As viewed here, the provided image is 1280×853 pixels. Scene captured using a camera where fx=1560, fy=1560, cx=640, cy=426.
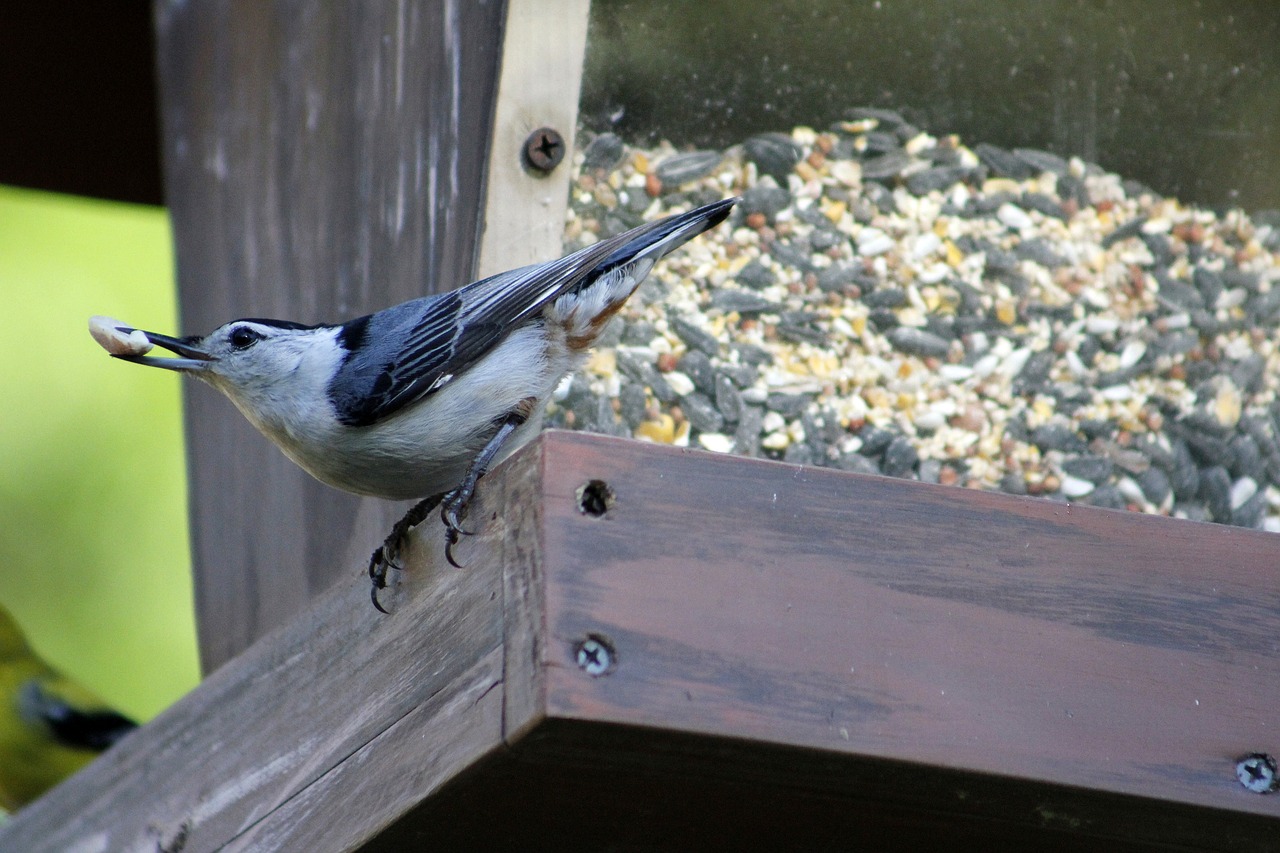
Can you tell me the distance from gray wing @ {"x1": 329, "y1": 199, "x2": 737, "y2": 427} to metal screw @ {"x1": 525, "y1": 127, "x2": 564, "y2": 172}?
146mm

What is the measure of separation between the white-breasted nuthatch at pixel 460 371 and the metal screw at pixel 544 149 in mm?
148

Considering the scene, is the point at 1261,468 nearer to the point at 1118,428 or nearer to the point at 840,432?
the point at 1118,428

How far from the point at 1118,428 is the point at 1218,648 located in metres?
0.91

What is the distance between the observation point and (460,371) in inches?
A: 95.0

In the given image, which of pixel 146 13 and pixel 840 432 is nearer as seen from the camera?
pixel 840 432

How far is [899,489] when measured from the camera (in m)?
1.85

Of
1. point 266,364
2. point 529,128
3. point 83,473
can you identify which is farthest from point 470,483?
point 83,473

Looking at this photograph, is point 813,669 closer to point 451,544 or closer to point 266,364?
point 451,544

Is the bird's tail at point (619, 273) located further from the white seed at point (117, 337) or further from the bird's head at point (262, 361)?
the white seed at point (117, 337)

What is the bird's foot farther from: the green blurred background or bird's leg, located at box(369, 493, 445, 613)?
the green blurred background

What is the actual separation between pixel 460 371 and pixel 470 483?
0.39m

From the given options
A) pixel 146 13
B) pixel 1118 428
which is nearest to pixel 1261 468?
pixel 1118 428

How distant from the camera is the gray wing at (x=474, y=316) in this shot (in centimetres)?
237

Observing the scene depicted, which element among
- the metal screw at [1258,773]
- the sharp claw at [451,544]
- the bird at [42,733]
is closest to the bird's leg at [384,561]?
the sharp claw at [451,544]
